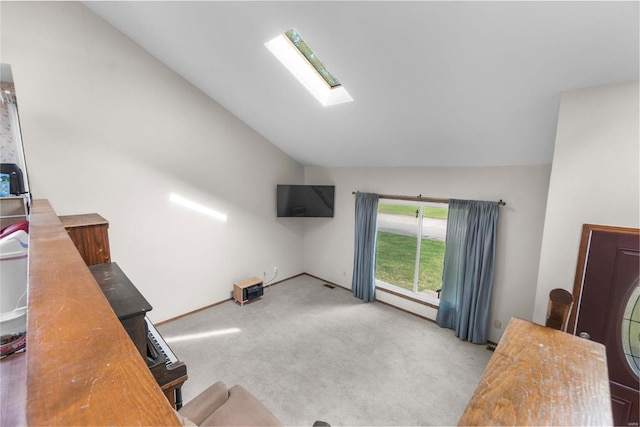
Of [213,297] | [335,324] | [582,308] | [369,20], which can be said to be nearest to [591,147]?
[582,308]

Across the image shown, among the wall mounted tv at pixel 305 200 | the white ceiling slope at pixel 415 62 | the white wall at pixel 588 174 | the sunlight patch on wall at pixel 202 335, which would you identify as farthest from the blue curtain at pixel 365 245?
the white wall at pixel 588 174

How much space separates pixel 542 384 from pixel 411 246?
487cm

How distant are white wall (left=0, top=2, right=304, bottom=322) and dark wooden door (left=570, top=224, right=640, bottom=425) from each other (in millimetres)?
4145

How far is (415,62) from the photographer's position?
82.4 inches

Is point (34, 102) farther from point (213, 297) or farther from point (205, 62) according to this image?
point (213, 297)

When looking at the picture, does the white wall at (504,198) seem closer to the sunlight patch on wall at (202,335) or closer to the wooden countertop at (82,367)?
the sunlight patch on wall at (202,335)

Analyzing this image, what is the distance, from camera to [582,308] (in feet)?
6.28

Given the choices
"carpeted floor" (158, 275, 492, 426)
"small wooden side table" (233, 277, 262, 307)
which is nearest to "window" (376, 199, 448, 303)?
"carpeted floor" (158, 275, 492, 426)

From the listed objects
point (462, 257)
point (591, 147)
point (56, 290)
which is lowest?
point (462, 257)

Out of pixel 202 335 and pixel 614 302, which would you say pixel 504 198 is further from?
pixel 202 335

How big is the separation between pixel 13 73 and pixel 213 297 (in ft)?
11.2

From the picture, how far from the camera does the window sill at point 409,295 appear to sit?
3957 mm

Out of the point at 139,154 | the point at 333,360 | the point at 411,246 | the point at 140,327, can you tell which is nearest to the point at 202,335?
the point at 333,360

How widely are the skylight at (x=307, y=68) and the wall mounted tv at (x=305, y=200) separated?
6.70 ft
